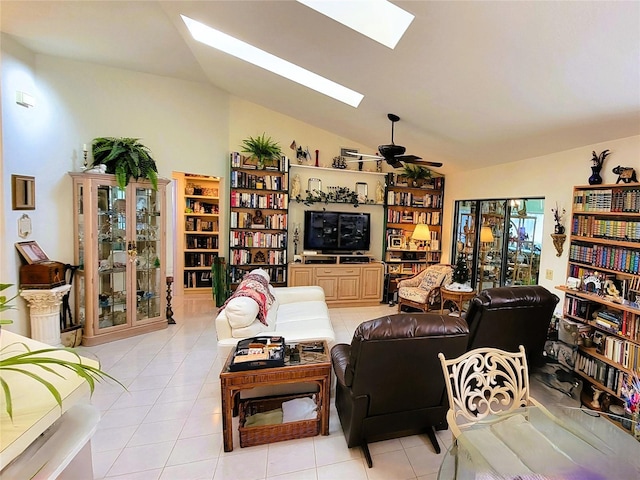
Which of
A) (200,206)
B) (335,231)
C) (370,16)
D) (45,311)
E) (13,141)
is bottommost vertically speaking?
(45,311)

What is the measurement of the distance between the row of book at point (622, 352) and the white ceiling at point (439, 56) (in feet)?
6.08

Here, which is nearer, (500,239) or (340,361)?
(340,361)

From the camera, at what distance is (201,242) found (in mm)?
6176

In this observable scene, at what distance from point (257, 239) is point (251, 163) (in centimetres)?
131

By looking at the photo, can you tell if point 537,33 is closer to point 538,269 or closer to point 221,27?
point 221,27

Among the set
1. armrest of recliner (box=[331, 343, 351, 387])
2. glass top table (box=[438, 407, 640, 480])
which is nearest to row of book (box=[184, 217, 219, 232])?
armrest of recliner (box=[331, 343, 351, 387])

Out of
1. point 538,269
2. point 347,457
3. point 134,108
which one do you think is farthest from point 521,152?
point 134,108

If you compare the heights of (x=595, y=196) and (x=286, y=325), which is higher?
(x=595, y=196)

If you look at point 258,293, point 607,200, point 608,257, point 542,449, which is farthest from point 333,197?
point 542,449

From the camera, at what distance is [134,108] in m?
4.25

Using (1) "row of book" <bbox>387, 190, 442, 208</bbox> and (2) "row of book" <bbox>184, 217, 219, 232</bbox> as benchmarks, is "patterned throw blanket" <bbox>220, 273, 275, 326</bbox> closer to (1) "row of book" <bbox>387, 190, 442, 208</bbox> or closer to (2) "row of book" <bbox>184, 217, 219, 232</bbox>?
(2) "row of book" <bbox>184, 217, 219, 232</bbox>

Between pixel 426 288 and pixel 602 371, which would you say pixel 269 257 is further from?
pixel 602 371

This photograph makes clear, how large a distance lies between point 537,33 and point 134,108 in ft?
15.2

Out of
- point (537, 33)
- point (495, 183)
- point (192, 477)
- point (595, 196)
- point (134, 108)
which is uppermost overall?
point (134, 108)
